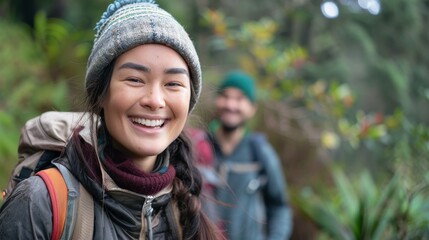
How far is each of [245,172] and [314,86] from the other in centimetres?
355

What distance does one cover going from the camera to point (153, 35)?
2.15 m

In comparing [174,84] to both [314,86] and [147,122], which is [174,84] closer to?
[147,122]

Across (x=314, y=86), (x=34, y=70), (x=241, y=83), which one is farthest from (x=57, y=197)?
(x=314, y=86)

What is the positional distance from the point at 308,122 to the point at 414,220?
4950mm

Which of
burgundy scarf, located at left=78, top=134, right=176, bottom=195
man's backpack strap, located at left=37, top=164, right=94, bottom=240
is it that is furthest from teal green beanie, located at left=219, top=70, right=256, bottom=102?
man's backpack strap, located at left=37, top=164, right=94, bottom=240

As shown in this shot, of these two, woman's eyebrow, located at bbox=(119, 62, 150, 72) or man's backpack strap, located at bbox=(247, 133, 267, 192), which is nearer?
woman's eyebrow, located at bbox=(119, 62, 150, 72)

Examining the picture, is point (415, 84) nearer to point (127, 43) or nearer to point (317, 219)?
point (317, 219)

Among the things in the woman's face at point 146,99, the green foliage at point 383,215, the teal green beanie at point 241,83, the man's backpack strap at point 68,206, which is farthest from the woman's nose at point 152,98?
the teal green beanie at point 241,83

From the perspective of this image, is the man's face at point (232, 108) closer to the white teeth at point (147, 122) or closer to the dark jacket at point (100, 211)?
the dark jacket at point (100, 211)

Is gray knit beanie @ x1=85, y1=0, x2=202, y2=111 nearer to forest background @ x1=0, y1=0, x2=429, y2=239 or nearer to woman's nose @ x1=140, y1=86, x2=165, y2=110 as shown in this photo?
woman's nose @ x1=140, y1=86, x2=165, y2=110

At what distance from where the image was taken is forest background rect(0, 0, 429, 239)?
13.6ft

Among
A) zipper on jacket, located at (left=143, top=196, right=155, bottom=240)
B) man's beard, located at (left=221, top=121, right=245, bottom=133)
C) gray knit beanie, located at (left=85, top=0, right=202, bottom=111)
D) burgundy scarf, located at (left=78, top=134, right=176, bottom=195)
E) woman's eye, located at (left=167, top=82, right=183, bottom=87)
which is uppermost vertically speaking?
gray knit beanie, located at (left=85, top=0, right=202, bottom=111)

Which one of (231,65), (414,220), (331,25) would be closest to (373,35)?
(331,25)

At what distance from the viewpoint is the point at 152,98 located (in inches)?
85.5
